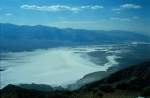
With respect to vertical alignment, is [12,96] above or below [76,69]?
A: above

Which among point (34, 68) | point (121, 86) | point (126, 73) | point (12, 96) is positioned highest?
point (12, 96)

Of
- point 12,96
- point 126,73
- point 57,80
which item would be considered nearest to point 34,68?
point 57,80

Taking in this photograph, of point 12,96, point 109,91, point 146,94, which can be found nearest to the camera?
point 12,96

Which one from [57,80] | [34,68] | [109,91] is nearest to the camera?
[109,91]

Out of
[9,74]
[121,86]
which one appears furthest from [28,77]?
[121,86]

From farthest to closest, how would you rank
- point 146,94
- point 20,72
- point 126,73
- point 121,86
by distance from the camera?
point 20,72 → point 126,73 → point 121,86 → point 146,94

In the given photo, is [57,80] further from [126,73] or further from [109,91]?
[109,91]

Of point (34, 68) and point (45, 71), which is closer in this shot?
point (45, 71)

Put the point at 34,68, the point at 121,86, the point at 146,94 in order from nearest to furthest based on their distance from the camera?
1. the point at 146,94
2. the point at 121,86
3. the point at 34,68

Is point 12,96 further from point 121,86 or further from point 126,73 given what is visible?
point 126,73
